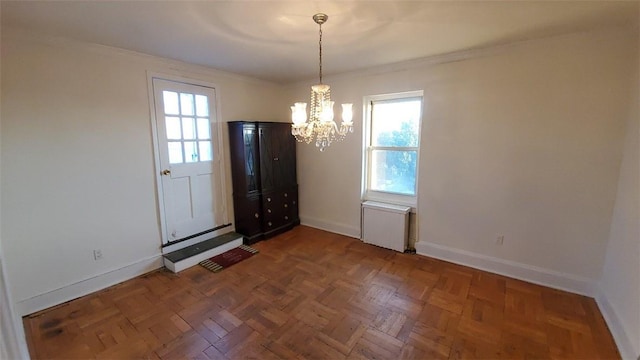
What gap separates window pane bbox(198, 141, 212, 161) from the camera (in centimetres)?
348

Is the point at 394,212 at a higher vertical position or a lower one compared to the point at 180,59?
lower

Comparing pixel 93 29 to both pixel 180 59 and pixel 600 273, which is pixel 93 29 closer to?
pixel 180 59

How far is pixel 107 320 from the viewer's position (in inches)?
88.1

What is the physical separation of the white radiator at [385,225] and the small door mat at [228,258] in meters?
1.53

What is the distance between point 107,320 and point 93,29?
92.8 inches

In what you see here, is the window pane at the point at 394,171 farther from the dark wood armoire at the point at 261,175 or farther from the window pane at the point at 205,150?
the window pane at the point at 205,150

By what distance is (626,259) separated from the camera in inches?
80.1

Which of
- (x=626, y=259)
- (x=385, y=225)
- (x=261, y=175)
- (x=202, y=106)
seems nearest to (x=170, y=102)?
(x=202, y=106)

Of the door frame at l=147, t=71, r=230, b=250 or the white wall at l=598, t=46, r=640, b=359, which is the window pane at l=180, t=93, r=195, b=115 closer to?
the door frame at l=147, t=71, r=230, b=250

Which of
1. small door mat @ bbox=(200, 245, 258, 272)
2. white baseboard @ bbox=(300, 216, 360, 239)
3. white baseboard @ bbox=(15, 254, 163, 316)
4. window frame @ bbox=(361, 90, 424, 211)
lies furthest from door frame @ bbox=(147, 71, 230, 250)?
window frame @ bbox=(361, 90, 424, 211)

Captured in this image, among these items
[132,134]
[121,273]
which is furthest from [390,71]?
[121,273]

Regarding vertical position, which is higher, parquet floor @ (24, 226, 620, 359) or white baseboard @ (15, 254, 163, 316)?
white baseboard @ (15, 254, 163, 316)

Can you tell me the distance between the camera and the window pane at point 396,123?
3430 millimetres

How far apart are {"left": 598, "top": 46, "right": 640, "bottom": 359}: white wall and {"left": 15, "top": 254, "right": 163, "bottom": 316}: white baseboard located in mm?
4112
